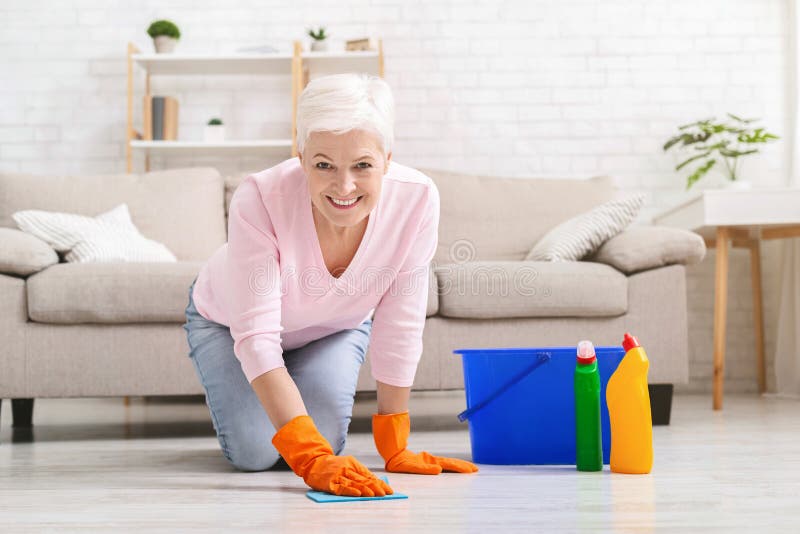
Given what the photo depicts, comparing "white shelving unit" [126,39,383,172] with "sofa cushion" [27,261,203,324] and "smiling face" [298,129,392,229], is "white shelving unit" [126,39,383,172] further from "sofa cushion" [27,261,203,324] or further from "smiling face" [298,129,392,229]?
"smiling face" [298,129,392,229]

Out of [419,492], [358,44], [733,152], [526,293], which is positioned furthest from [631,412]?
[358,44]

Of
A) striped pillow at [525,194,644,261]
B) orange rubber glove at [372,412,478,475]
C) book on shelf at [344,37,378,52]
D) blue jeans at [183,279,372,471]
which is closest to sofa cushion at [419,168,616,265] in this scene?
striped pillow at [525,194,644,261]

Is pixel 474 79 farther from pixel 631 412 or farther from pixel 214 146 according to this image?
pixel 631 412

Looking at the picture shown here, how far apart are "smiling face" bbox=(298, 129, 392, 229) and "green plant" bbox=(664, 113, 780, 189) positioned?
2665 millimetres

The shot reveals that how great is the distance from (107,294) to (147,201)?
0.92 meters

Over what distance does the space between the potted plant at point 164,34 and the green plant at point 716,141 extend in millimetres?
2348

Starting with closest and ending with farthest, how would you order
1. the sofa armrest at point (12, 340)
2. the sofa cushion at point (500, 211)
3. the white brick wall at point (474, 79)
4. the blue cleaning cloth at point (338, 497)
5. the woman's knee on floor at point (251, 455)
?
the blue cleaning cloth at point (338, 497)
the woman's knee on floor at point (251, 455)
the sofa armrest at point (12, 340)
the sofa cushion at point (500, 211)
the white brick wall at point (474, 79)

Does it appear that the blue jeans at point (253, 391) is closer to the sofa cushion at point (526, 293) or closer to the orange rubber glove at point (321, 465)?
the orange rubber glove at point (321, 465)

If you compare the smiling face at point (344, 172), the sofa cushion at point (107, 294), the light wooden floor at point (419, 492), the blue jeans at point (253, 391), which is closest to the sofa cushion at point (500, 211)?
the light wooden floor at point (419, 492)

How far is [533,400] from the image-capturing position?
1.86m

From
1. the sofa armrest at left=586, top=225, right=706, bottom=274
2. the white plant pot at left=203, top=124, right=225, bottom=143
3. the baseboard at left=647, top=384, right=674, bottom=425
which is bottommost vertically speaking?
the baseboard at left=647, top=384, right=674, bottom=425

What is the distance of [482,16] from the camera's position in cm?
414

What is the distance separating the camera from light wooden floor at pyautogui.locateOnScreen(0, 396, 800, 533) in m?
1.27

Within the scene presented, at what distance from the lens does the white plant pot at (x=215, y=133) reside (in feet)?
12.9
